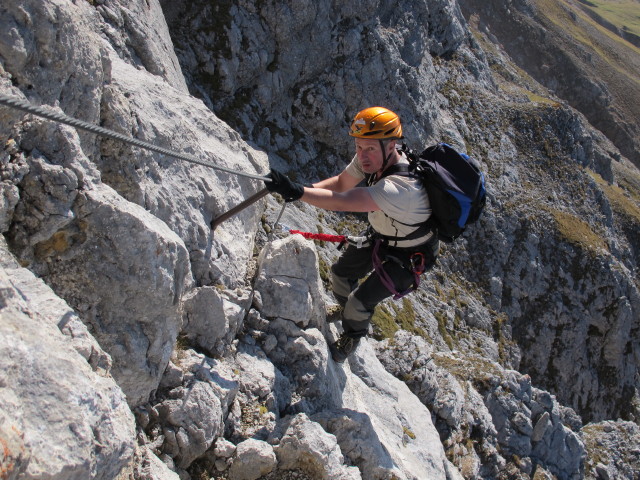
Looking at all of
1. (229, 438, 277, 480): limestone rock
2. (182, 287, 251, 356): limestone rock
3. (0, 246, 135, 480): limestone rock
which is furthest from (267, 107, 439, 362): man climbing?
(0, 246, 135, 480): limestone rock

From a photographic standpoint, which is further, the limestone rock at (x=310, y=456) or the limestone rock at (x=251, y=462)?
the limestone rock at (x=310, y=456)

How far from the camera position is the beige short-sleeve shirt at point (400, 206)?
7.33m

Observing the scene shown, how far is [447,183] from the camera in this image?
25.5 ft

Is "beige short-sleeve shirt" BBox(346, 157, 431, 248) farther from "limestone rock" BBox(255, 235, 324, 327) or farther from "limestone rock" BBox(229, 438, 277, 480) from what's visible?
"limestone rock" BBox(229, 438, 277, 480)

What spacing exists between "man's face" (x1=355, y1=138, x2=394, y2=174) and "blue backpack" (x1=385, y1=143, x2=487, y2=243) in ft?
1.06

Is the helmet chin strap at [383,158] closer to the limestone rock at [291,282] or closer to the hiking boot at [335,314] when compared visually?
the limestone rock at [291,282]

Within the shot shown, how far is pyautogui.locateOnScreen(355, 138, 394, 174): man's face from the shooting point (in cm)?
827

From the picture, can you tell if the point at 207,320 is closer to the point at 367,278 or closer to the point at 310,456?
the point at 310,456

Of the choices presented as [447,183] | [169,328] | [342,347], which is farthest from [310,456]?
[447,183]

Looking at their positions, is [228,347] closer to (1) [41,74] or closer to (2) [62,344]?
(2) [62,344]

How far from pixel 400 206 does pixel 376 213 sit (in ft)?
4.22

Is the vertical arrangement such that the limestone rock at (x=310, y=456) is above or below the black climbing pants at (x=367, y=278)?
below

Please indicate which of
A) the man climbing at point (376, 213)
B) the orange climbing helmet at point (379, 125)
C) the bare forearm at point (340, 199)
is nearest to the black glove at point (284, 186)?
the man climbing at point (376, 213)

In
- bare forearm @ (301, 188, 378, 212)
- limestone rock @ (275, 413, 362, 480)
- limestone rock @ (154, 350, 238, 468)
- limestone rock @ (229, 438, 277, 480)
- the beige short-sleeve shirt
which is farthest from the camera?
the beige short-sleeve shirt
